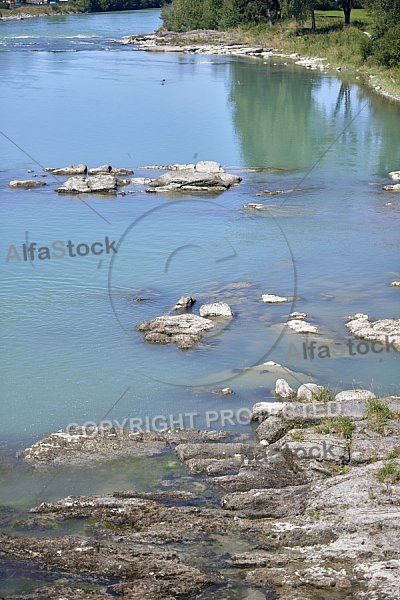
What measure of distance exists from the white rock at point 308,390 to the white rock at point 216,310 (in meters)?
4.36

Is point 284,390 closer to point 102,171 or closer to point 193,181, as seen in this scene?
point 193,181

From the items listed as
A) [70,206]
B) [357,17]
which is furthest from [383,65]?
[70,206]

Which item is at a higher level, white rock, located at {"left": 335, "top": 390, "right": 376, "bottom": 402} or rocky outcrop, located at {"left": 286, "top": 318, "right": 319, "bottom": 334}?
white rock, located at {"left": 335, "top": 390, "right": 376, "bottom": 402}

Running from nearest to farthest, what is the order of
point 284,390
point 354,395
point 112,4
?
point 354,395, point 284,390, point 112,4

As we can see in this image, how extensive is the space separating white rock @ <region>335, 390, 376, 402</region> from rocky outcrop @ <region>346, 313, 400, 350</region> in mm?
3108

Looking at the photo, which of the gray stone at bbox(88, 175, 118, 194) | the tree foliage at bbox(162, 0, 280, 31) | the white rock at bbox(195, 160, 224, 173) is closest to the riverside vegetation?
the tree foliage at bbox(162, 0, 280, 31)

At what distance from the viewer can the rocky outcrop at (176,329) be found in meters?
16.7

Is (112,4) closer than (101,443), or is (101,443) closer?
(101,443)

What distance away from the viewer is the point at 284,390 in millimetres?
13898

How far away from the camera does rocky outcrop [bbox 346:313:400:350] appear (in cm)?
1644

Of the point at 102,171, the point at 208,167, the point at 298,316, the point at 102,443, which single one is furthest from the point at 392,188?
the point at 102,443

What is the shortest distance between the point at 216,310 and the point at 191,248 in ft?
17.8

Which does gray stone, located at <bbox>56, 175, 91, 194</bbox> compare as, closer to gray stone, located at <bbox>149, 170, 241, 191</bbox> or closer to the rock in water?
gray stone, located at <bbox>149, 170, 241, 191</bbox>

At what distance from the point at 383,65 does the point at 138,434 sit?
45.0 m
